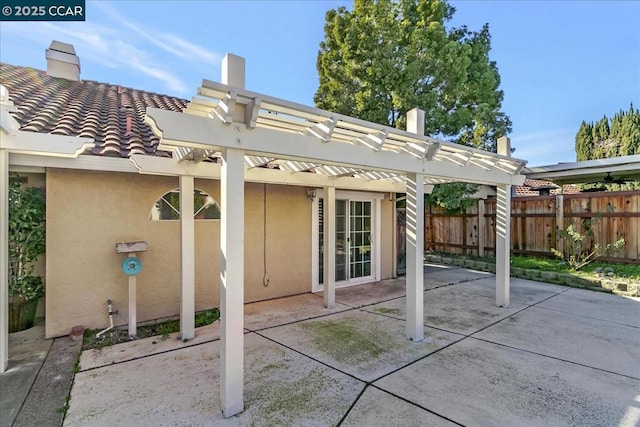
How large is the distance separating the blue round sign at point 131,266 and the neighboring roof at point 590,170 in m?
12.0

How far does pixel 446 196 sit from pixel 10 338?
10.6 metres

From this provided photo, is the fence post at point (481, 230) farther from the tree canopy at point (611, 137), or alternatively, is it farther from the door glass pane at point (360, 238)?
the tree canopy at point (611, 137)

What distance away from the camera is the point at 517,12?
336 inches

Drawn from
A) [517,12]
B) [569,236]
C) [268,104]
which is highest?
[517,12]

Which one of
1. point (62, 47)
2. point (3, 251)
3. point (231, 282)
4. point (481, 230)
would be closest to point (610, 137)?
point (481, 230)

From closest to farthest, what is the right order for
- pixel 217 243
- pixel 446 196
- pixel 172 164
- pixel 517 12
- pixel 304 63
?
pixel 172 164 < pixel 217 243 < pixel 517 12 < pixel 446 196 < pixel 304 63

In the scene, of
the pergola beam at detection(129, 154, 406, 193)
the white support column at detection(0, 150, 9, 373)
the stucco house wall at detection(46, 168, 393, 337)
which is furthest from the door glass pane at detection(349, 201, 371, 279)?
the white support column at detection(0, 150, 9, 373)

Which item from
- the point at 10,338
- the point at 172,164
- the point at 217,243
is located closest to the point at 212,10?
the point at 172,164

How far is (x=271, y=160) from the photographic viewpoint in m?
4.38

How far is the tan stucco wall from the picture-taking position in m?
4.64

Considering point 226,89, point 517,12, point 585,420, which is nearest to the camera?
point 226,89

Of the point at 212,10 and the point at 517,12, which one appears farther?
the point at 517,12

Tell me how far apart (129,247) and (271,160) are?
257 centimetres

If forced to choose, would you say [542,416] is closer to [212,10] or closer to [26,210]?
[26,210]
